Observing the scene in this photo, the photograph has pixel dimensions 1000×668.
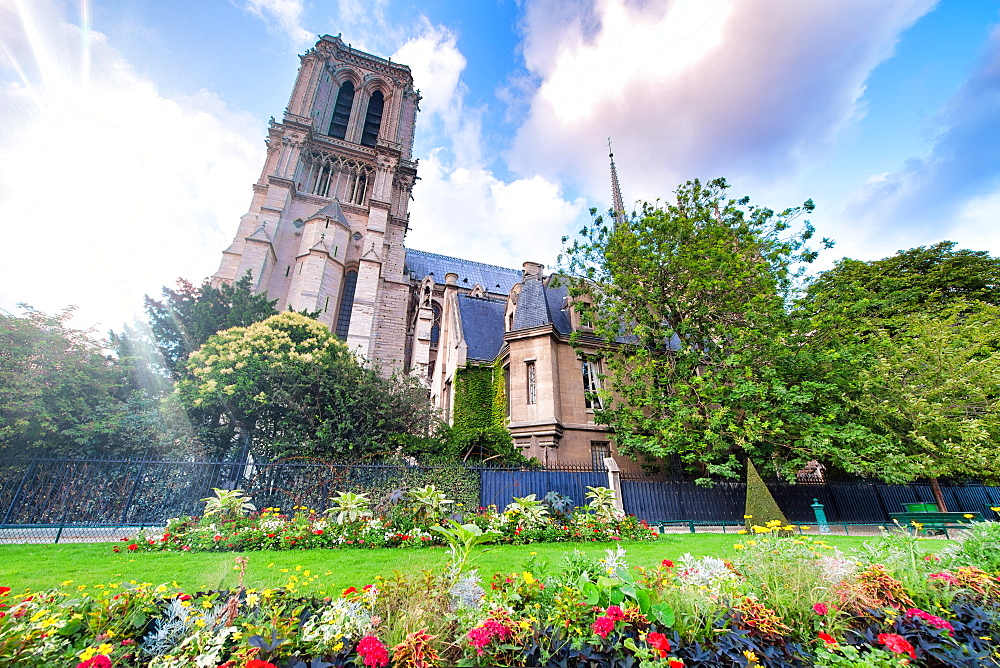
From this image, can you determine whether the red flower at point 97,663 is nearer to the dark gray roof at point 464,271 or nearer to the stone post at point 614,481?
the stone post at point 614,481

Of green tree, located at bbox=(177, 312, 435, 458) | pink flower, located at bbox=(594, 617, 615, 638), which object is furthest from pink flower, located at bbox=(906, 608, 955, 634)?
green tree, located at bbox=(177, 312, 435, 458)

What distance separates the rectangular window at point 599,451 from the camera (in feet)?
60.0

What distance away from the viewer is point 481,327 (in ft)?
84.7

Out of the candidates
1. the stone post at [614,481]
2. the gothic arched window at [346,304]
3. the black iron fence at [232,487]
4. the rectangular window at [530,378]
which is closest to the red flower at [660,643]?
the black iron fence at [232,487]

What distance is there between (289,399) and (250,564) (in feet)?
33.3

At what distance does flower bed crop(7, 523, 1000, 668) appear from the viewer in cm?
289

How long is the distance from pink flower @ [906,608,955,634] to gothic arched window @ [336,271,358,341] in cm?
3284

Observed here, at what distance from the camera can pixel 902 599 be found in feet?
13.0

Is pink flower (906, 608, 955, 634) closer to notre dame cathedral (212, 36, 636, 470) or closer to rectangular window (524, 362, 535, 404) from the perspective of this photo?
notre dame cathedral (212, 36, 636, 470)

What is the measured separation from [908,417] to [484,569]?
712 inches

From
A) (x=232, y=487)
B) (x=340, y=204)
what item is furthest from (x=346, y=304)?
(x=232, y=487)

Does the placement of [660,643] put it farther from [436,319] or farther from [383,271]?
[436,319]

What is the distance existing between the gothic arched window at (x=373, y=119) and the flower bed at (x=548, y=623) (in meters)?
50.8

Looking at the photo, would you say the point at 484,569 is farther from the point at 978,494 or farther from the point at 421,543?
the point at 978,494
